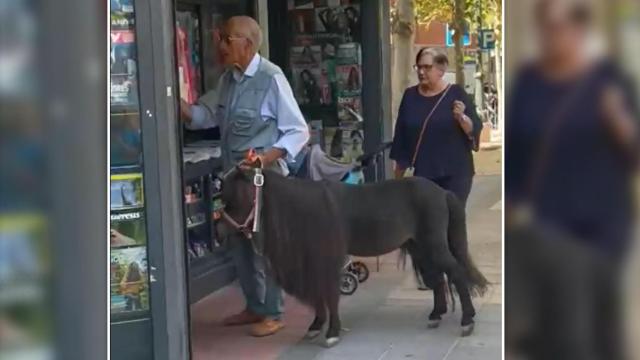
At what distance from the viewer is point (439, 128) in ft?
19.1

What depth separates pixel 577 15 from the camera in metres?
1.88

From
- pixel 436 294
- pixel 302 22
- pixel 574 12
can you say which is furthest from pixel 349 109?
pixel 574 12

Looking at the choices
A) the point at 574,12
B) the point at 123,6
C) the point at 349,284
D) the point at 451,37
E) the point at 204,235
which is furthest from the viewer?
the point at 451,37

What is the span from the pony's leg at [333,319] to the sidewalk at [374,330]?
2.1 inches

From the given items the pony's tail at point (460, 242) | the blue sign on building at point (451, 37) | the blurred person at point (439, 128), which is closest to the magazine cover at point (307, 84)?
the blurred person at point (439, 128)

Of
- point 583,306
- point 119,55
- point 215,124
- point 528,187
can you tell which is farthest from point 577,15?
point 215,124

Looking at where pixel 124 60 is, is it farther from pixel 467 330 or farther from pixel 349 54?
pixel 349 54

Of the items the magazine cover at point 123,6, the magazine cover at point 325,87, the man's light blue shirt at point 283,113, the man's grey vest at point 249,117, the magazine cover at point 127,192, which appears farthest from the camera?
the magazine cover at point 325,87

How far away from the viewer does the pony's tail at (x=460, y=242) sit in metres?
5.56

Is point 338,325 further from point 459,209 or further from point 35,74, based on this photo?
point 35,74

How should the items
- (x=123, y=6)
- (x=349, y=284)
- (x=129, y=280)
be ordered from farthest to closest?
1. (x=349, y=284)
2. (x=129, y=280)
3. (x=123, y=6)

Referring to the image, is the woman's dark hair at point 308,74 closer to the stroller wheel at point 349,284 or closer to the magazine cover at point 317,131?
the magazine cover at point 317,131

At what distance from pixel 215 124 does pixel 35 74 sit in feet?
14.3

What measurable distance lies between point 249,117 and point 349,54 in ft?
11.3
